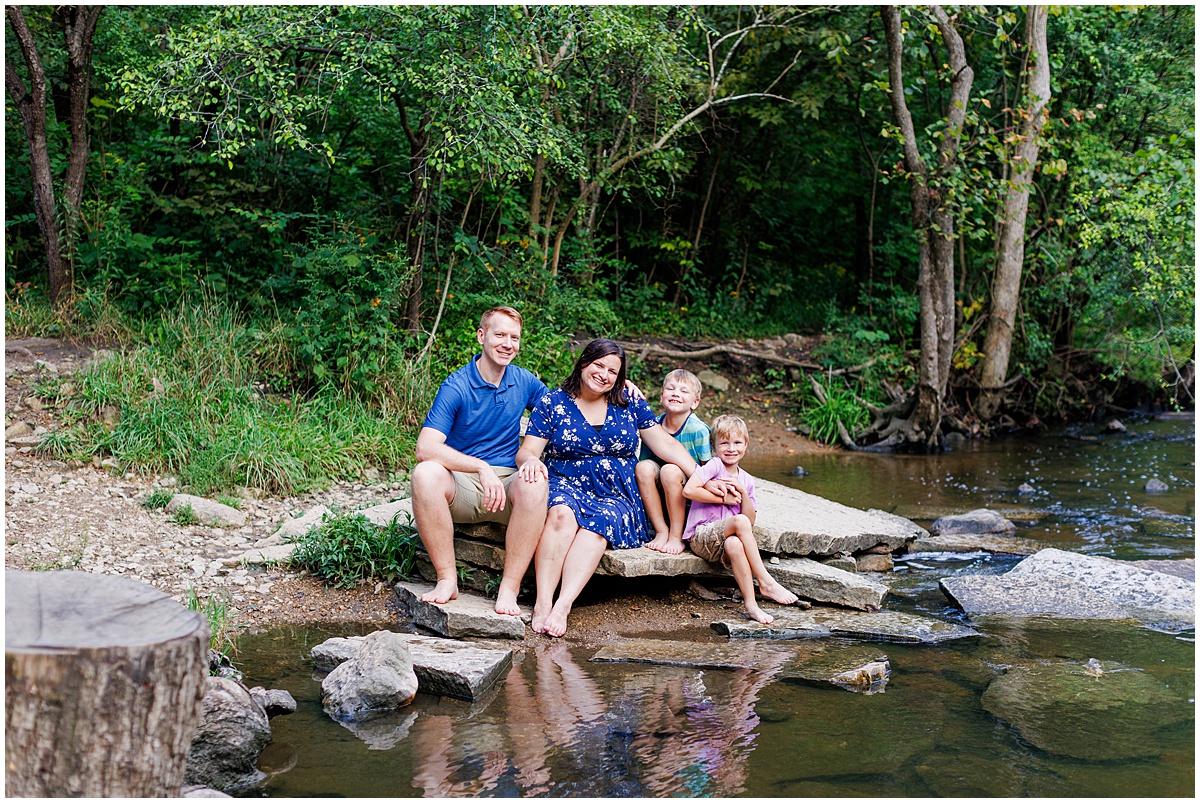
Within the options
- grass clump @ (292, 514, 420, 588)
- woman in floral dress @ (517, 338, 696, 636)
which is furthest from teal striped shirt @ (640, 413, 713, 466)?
grass clump @ (292, 514, 420, 588)

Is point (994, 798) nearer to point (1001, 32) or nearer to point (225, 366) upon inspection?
point (225, 366)

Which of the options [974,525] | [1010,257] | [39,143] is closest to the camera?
[974,525]

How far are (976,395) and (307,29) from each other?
9.56 metres

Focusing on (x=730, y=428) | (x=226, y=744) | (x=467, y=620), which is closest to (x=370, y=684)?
(x=226, y=744)

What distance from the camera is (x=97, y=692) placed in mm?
2436

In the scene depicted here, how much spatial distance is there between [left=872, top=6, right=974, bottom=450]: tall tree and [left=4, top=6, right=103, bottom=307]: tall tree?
28.0 feet

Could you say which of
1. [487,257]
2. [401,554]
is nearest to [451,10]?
[487,257]

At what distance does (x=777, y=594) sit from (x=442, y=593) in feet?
5.86

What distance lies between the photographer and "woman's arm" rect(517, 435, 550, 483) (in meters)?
4.85

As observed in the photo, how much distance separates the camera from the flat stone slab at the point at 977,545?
6.86m

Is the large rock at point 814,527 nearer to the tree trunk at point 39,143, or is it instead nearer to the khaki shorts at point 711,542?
the khaki shorts at point 711,542

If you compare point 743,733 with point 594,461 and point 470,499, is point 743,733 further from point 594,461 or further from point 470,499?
point 470,499

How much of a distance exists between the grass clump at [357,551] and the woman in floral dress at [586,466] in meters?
0.92

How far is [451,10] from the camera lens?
7.98 meters
